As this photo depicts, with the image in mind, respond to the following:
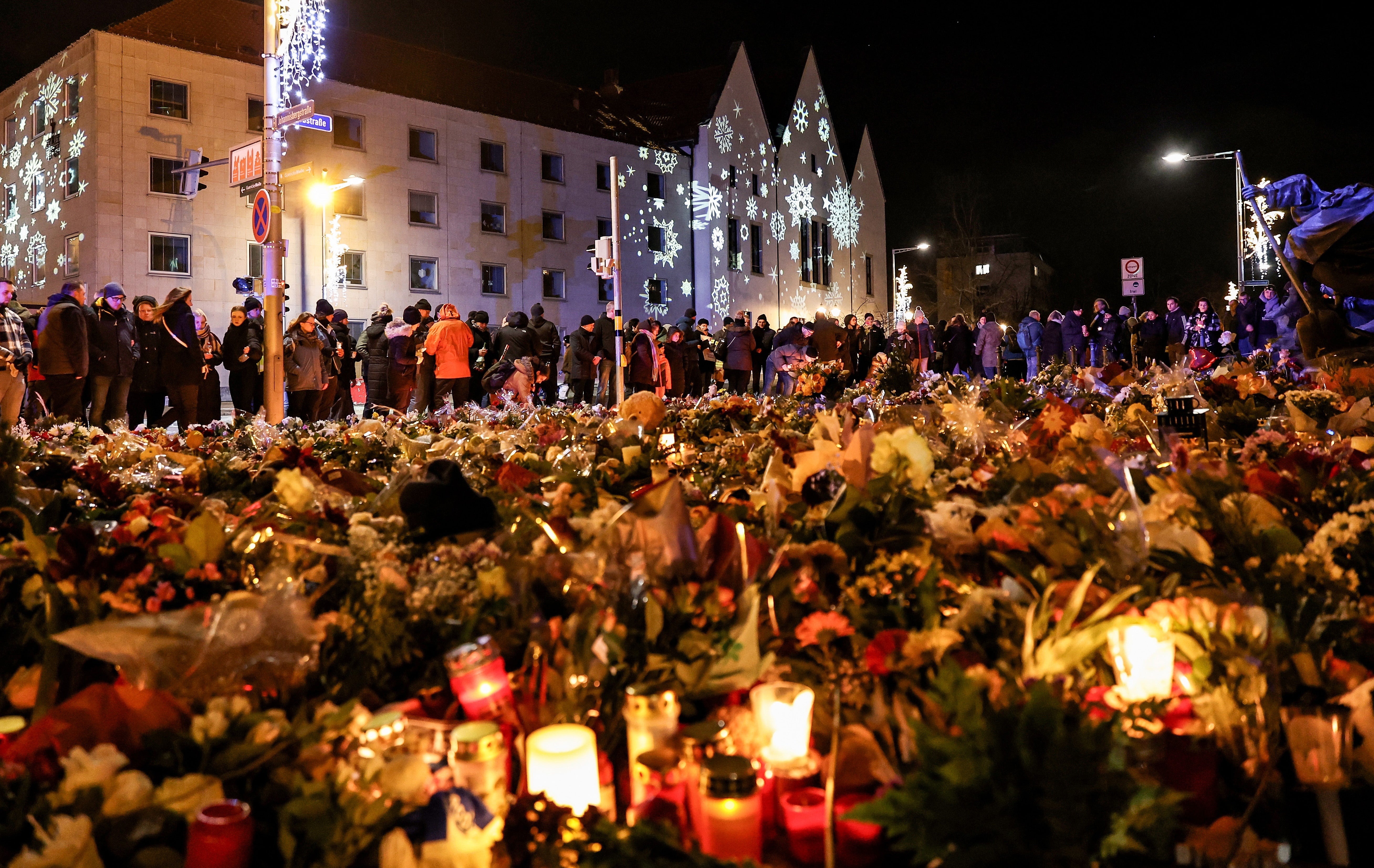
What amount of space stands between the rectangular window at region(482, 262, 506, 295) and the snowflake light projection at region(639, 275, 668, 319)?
16.8 ft

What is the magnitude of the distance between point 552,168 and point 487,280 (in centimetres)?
454

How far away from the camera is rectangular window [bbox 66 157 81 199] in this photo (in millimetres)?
24469

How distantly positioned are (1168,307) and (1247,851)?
18.9m

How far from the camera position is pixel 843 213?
4584 centimetres

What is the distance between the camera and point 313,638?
143 cm

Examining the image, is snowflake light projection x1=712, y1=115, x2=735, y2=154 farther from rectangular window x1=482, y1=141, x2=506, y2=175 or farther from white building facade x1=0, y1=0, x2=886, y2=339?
rectangular window x1=482, y1=141, x2=506, y2=175

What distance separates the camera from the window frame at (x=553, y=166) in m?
32.6

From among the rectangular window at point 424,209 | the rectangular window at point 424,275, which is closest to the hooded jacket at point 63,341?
the rectangular window at point 424,275

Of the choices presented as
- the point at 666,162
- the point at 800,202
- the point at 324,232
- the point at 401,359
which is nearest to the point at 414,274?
the point at 324,232

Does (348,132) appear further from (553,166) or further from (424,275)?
(553,166)

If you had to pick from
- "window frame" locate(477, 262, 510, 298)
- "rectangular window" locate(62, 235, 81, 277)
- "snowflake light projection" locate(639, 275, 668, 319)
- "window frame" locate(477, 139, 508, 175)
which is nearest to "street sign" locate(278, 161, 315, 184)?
"rectangular window" locate(62, 235, 81, 277)

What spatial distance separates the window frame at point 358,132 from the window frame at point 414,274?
9.79 ft

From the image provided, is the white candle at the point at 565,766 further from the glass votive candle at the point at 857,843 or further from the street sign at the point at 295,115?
the street sign at the point at 295,115

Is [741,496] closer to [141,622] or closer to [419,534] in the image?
[419,534]
